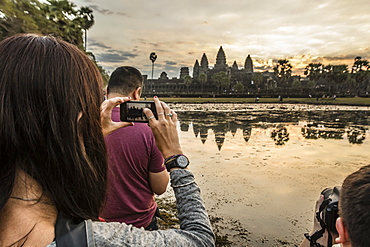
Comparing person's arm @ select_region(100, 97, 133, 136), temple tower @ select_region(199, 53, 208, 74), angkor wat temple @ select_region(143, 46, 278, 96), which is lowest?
person's arm @ select_region(100, 97, 133, 136)

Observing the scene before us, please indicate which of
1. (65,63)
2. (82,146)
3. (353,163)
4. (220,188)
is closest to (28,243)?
(82,146)

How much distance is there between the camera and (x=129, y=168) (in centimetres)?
184

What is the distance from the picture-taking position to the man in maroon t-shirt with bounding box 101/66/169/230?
1823mm

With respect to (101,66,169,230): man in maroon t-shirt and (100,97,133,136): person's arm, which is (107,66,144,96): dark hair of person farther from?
(100,97,133,136): person's arm

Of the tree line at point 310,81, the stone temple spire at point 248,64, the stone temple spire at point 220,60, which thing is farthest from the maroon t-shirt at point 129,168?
the stone temple spire at point 248,64

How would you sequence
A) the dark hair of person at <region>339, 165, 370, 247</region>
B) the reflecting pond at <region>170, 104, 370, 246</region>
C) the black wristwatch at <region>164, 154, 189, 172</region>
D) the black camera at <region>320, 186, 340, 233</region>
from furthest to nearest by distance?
1. the reflecting pond at <region>170, 104, 370, 246</region>
2. the black camera at <region>320, 186, 340, 233</region>
3. the black wristwatch at <region>164, 154, 189, 172</region>
4. the dark hair of person at <region>339, 165, 370, 247</region>

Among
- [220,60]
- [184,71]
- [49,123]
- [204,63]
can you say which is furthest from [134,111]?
[204,63]

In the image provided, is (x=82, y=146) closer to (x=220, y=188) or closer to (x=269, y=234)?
(x=269, y=234)

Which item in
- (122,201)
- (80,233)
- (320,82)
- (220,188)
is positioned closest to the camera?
(80,233)

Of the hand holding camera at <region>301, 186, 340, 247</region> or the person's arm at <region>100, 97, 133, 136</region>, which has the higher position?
the person's arm at <region>100, 97, 133, 136</region>

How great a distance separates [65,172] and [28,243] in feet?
0.69

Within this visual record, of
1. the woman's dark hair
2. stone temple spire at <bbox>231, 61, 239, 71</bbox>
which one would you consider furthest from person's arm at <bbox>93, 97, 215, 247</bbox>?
stone temple spire at <bbox>231, 61, 239, 71</bbox>

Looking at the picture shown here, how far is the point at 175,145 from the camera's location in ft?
3.73

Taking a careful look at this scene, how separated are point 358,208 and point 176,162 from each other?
70 centimetres
